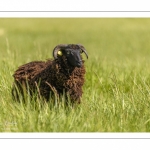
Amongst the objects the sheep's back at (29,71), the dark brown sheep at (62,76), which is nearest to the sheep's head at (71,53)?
the dark brown sheep at (62,76)

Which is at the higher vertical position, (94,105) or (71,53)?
(71,53)

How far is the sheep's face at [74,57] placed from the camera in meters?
8.44

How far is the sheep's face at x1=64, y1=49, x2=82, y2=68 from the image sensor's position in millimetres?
8438

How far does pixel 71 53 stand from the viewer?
856 cm

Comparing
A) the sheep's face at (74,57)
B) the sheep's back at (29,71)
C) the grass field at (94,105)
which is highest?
the sheep's face at (74,57)

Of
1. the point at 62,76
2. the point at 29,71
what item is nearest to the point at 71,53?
the point at 62,76

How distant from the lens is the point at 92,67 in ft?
34.6

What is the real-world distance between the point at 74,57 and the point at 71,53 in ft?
0.35

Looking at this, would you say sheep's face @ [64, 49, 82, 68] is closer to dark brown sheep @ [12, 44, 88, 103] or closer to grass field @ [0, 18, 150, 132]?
dark brown sheep @ [12, 44, 88, 103]

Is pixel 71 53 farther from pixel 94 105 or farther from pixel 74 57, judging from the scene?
pixel 94 105

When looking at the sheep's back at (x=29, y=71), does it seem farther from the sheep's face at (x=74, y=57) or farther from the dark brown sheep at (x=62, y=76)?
the sheep's face at (x=74, y=57)

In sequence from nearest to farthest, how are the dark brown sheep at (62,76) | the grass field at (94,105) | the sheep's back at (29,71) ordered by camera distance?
the grass field at (94,105) → the dark brown sheep at (62,76) → the sheep's back at (29,71)

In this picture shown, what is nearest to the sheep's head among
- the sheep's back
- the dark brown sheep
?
the dark brown sheep
